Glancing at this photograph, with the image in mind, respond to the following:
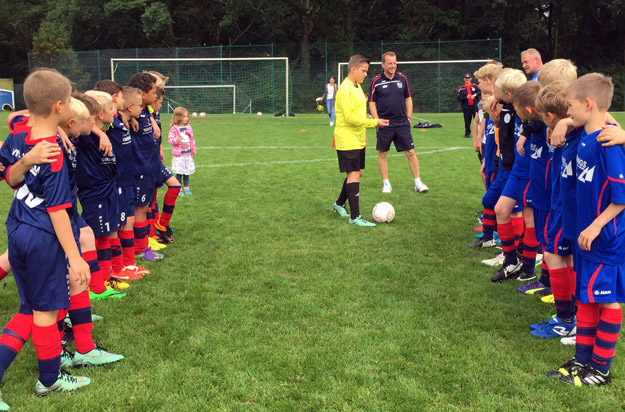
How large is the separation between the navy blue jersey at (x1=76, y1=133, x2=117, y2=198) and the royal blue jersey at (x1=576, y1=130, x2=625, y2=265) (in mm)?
3641

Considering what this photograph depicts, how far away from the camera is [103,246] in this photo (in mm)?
4789

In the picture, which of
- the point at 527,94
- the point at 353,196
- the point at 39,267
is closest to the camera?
the point at 39,267

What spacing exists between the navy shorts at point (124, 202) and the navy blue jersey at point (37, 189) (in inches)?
77.1

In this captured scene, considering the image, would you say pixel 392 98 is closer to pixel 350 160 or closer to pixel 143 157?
pixel 350 160

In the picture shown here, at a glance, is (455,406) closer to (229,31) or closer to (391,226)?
(391,226)

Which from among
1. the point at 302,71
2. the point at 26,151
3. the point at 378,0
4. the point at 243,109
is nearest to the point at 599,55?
the point at 378,0

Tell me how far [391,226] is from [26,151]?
4.90m

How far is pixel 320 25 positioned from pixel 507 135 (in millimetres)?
34043

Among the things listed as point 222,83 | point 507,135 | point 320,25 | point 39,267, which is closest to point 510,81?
point 507,135

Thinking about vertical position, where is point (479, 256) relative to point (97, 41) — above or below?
below

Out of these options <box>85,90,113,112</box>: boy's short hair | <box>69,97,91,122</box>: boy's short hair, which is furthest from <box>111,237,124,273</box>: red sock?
<box>69,97,91,122</box>: boy's short hair

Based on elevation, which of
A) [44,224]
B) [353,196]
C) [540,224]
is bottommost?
[353,196]

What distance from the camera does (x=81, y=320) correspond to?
11.3ft

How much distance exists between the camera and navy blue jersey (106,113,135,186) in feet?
16.2
